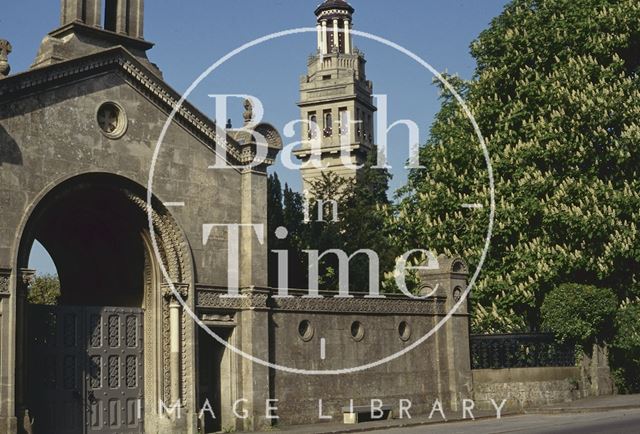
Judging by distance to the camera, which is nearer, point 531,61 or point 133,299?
point 133,299

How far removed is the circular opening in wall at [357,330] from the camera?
84.3 ft

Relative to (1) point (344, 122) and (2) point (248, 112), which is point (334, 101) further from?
(2) point (248, 112)

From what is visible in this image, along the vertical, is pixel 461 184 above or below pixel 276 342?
above

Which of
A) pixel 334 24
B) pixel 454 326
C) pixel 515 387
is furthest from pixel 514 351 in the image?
pixel 334 24

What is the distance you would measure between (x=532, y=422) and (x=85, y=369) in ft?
36.3

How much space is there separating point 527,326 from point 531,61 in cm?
960

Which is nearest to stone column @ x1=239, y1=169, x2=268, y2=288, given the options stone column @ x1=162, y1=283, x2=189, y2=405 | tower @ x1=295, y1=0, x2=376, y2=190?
stone column @ x1=162, y1=283, x2=189, y2=405

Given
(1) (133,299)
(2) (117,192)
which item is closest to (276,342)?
(1) (133,299)

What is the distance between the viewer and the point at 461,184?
3281 cm

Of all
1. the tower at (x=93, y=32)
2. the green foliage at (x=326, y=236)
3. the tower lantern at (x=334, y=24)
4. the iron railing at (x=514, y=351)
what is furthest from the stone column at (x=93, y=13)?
the tower lantern at (x=334, y=24)

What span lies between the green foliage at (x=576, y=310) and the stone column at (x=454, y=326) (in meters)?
3.30

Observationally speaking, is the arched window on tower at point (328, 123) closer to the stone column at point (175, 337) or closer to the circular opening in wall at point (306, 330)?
the circular opening in wall at point (306, 330)

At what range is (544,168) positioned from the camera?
32031mm

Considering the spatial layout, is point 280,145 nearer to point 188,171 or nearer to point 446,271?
point 188,171
